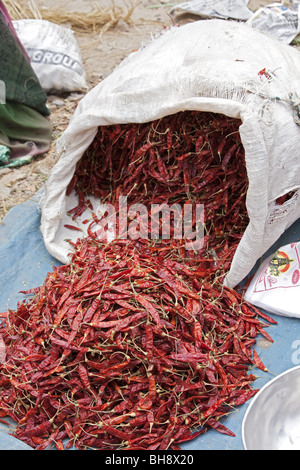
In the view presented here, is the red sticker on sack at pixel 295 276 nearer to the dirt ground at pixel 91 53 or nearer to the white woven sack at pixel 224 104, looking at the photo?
the white woven sack at pixel 224 104

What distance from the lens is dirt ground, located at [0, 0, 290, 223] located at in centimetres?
348

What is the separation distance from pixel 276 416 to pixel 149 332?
59 centimetres

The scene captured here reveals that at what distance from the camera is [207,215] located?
8.48 feet

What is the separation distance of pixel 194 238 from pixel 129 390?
3.22 feet

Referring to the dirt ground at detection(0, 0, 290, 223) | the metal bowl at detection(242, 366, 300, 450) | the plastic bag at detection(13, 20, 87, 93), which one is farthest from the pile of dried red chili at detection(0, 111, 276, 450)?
the plastic bag at detection(13, 20, 87, 93)

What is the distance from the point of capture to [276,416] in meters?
1.81

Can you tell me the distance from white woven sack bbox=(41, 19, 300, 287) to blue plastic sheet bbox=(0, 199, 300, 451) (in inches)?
6.1

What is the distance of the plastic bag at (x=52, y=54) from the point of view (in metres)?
4.20

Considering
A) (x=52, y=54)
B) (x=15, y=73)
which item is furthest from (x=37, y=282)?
(x=52, y=54)

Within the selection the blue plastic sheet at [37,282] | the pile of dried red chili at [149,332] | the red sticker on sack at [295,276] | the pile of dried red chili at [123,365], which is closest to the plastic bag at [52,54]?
the blue plastic sheet at [37,282]

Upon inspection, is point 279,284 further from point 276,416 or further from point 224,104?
point 224,104

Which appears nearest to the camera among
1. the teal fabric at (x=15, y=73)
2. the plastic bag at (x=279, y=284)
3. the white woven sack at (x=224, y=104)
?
the white woven sack at (x=224, y=104)

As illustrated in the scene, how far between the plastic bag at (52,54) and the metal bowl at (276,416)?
3.46m

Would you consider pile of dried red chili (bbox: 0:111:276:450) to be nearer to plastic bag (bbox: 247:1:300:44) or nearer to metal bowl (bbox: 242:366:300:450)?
metal bowl (bbox: 242:366:300:450)
